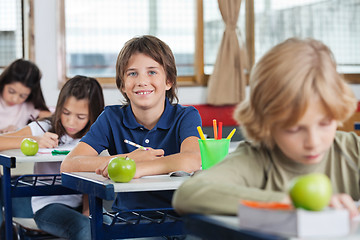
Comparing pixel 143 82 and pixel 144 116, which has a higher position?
pixel 143 82

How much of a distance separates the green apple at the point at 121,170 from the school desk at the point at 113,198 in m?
0.02

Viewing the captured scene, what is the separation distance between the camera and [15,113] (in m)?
4.29

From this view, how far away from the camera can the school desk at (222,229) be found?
0.87 metres

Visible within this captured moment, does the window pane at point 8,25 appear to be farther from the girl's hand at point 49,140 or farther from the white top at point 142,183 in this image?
the white top at point 142,183

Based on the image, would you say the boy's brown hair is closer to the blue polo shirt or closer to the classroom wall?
the blue polo shirt

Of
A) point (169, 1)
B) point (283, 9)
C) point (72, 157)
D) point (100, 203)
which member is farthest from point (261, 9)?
point (100, 203)

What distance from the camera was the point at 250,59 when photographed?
19.0ft

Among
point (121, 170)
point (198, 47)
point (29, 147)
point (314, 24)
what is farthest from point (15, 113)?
point (314, 24)

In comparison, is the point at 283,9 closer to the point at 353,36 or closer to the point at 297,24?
the point at 297,24

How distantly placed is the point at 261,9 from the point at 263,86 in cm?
482

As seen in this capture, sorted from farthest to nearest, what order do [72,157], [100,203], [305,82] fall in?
[72,157] < [100,203] < [305,82]

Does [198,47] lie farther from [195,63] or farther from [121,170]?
[121,170]

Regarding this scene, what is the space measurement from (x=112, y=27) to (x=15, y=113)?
4.90ft

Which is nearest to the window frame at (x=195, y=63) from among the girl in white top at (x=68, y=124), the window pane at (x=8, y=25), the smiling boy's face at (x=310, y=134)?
the window pane at (x=8, y=25)
